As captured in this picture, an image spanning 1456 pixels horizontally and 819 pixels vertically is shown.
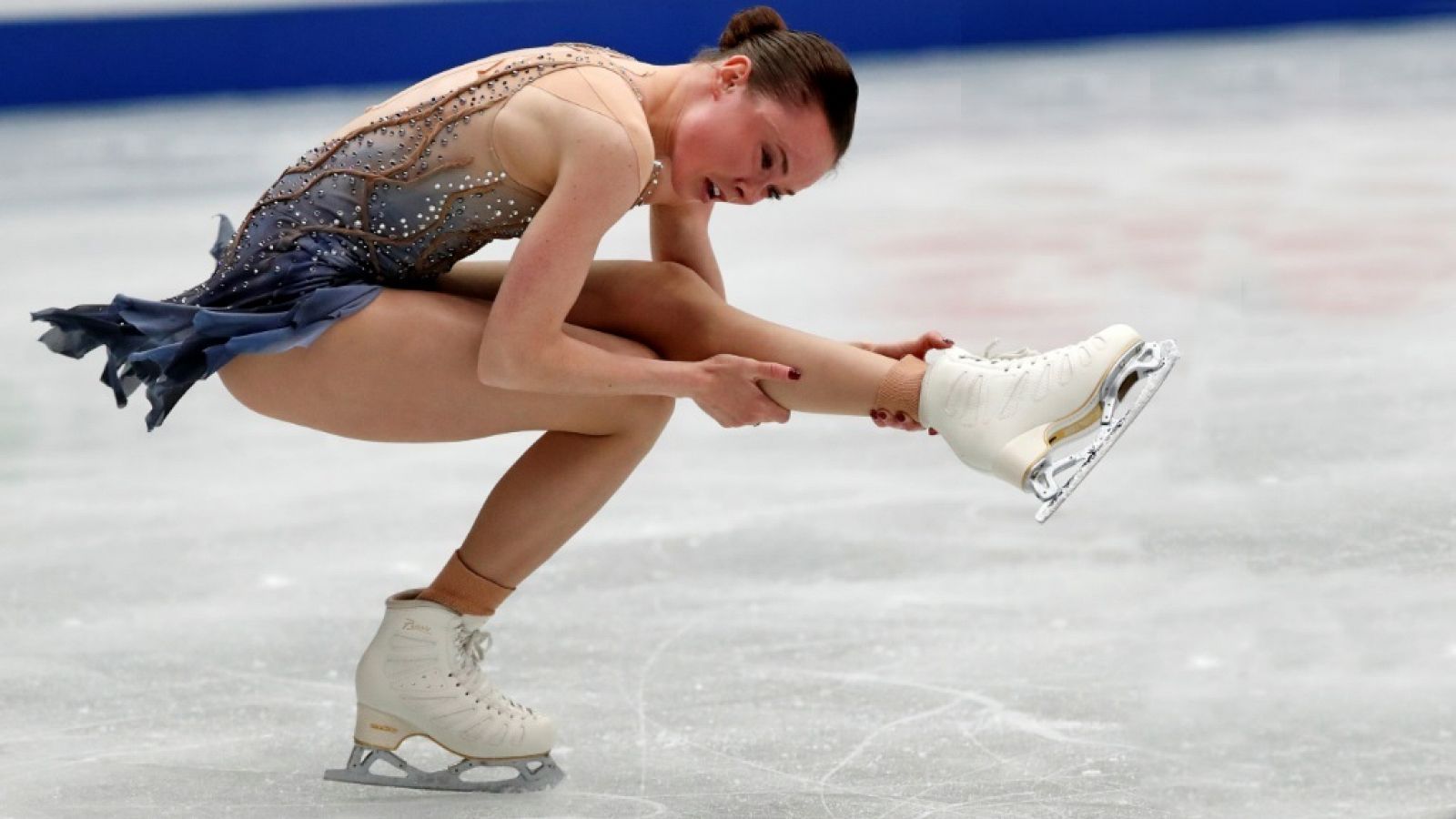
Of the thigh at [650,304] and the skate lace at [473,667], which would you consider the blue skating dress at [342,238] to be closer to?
the thigh at [650,304]

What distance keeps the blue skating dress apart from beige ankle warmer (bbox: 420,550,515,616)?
1.04ft

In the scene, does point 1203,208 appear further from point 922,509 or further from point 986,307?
point 922,509

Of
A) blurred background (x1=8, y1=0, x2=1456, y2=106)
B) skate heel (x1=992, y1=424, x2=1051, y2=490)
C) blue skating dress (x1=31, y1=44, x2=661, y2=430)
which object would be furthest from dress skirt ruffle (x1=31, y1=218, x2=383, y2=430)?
blurred background (x1=8, y1=0, x2=1456, y2=106)

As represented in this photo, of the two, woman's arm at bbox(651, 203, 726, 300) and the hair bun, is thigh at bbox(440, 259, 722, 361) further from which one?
the hair bun

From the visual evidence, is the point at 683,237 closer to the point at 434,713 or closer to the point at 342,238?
the point at 342,238

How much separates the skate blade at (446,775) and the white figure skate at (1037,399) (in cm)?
57

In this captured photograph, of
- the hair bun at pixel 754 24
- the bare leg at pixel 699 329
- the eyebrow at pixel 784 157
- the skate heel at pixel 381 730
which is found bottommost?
the skate heel at pixel 381 730

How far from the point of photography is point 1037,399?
6.58 ft

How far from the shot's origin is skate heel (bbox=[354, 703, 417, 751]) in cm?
208

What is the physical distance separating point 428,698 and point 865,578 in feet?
2.66

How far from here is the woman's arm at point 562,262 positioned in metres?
1.84

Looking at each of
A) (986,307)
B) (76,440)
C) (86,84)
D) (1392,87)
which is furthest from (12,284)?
(1392,87)

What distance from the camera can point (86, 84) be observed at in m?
8.25

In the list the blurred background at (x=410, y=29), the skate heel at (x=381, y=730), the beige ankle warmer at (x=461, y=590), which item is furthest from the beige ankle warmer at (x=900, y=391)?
the blurred background at (x=410, y=29)
